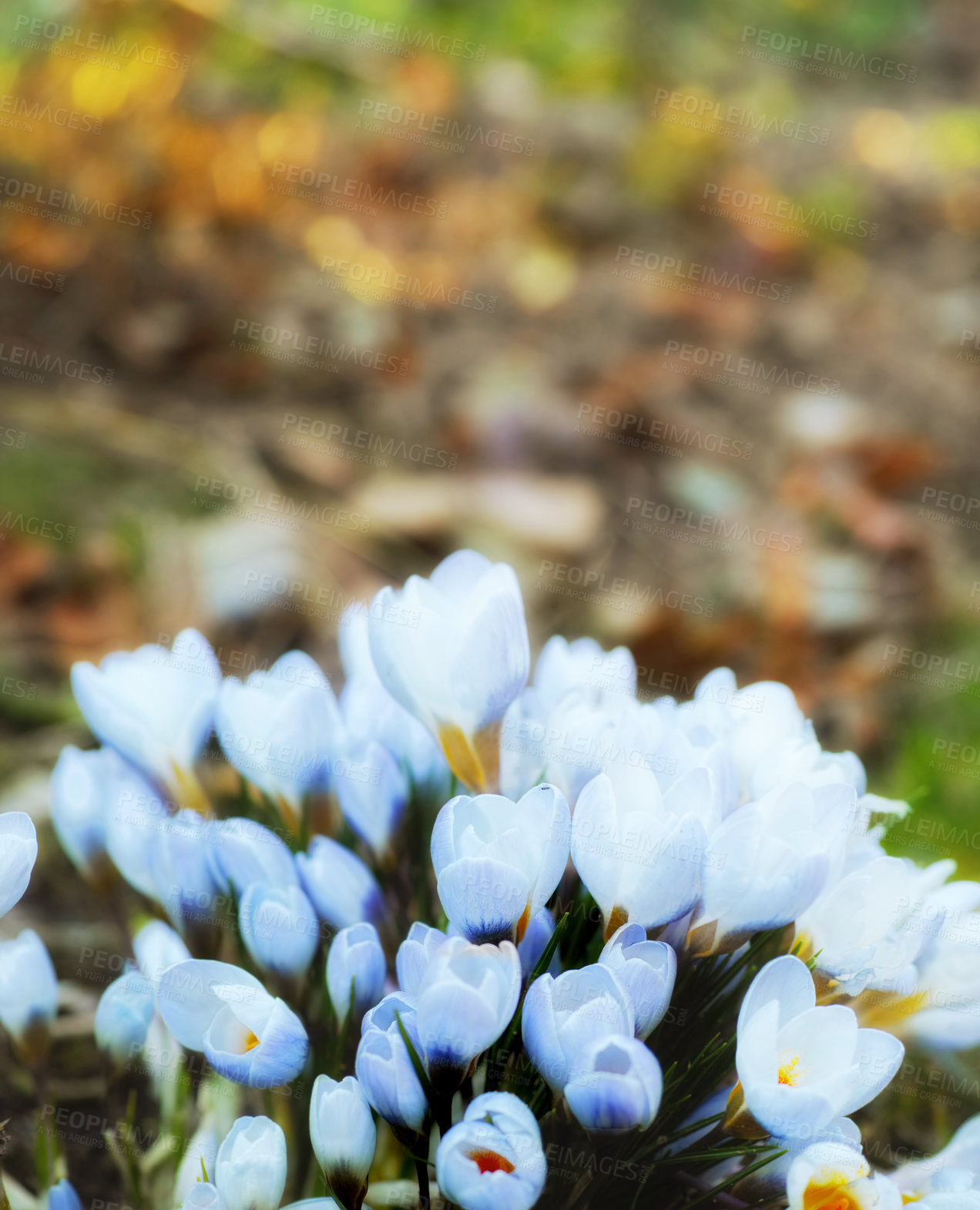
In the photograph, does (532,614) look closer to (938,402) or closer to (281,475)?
(281,475)

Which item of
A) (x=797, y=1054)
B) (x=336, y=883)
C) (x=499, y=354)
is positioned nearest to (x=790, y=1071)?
(x=797, y=1054)

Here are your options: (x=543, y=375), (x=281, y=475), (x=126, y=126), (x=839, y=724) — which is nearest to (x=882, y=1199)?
(x=839, y=724)

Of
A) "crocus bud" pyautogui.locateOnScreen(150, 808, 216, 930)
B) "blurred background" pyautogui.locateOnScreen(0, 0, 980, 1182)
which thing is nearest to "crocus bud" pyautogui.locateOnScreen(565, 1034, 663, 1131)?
"crocus bud" pyautogui.locateOnScreen(150, 808, 216, 930)

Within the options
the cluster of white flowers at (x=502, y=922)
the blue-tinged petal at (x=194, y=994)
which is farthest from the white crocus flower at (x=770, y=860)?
the blue-tinged petal at (x=194, y=994)

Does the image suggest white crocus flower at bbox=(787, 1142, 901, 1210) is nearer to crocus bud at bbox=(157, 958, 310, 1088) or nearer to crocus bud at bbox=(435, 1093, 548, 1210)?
crocus bud at bbox=(435, 1093, 548, 1210)

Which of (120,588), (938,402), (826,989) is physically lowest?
(120,588)

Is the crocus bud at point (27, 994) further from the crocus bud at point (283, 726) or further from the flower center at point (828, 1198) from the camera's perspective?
the flower center at point (828, 1198)
